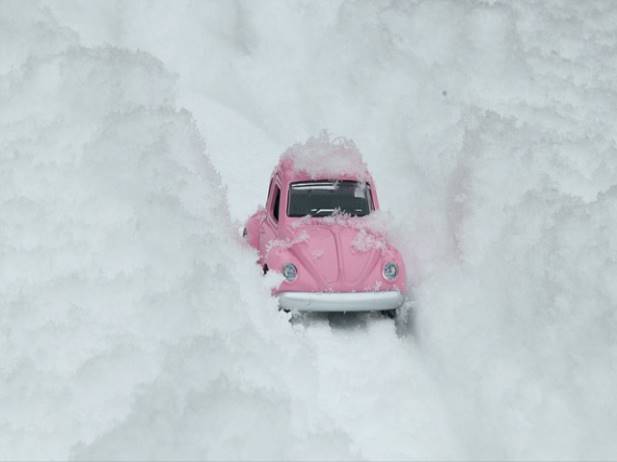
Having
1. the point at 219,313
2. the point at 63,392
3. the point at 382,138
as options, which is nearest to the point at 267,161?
the point at 382,138

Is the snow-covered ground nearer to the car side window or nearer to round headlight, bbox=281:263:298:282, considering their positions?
round headlight, bbox=281:263:298:282

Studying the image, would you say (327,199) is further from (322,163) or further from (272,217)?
(272,217)

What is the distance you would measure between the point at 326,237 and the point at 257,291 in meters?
0.89

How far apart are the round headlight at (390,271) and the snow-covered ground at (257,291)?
351 mm

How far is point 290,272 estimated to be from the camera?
23.3 feet

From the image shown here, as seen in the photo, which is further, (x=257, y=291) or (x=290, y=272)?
(x=290, y=272)

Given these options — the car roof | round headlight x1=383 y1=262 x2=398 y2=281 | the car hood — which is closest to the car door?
the car roof

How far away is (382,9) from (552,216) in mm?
8518

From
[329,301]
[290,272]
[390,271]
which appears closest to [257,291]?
[290,272]

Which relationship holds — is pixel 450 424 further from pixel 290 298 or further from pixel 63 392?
pixel 63 392

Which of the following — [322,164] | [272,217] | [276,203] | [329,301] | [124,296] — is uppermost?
[322,164]

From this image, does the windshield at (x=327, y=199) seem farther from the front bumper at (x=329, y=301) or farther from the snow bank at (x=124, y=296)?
the front bumper at (x=329, y=301)

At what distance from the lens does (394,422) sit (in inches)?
215

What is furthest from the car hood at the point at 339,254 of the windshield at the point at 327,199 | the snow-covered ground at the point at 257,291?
the snow-covered ground at the point at 257,291
